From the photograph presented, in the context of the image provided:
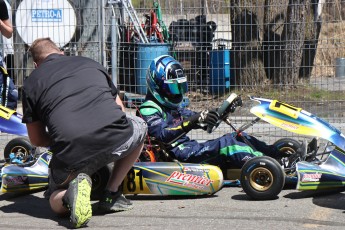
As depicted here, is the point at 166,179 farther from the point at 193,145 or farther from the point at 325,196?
the point at 325,196

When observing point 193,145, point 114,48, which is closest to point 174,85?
point 193,145

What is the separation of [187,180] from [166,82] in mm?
945

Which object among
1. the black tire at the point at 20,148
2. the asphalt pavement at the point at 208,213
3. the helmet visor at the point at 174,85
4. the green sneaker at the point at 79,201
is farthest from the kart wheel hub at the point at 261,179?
the black tire at the point at 20,148

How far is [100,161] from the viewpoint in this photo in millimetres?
5598

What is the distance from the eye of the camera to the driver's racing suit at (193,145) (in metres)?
6.52

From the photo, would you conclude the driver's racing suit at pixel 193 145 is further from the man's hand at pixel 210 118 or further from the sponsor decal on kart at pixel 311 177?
the sponsor decal on kart at pixel 311 177

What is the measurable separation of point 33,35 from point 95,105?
4591mm

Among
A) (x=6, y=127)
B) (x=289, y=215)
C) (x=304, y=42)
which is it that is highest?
(x=304, y=42)

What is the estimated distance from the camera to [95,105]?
561cm

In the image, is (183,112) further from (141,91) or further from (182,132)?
(141,91)

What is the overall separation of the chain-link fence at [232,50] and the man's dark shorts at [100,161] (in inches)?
114

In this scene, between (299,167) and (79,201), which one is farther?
(299,167)

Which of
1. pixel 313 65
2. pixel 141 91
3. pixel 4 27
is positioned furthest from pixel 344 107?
pixel 4 27

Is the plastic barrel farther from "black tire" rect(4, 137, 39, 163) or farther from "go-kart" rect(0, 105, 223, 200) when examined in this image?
"black tire" rect(4, 137, 39, 163)
